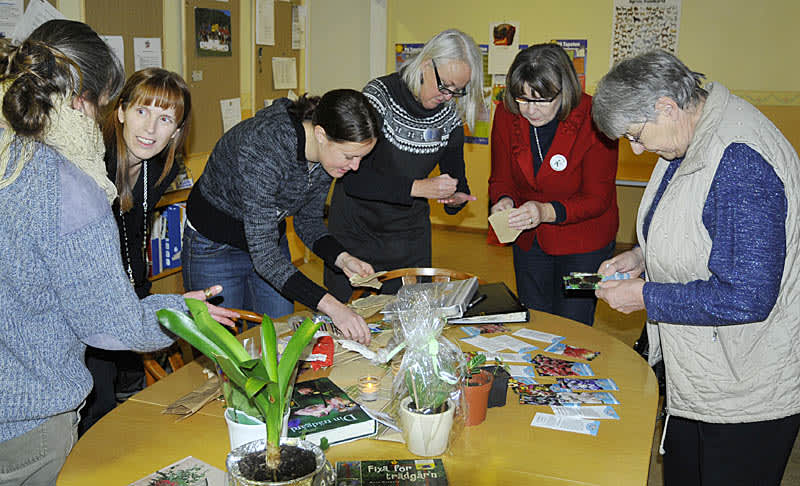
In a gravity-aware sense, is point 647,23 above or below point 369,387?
above

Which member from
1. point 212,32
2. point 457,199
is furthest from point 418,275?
point 212,32

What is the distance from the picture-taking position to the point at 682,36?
622 centimetres

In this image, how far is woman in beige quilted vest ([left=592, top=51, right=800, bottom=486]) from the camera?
155 cm

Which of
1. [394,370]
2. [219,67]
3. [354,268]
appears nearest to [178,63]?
[219,67]

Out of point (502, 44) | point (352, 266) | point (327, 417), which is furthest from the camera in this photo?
point (502, 44)

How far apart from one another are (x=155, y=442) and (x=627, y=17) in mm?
6034

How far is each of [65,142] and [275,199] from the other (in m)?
0.91

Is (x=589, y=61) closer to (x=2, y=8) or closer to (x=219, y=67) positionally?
(x=219, y=67)

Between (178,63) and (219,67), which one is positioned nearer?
(178,63)

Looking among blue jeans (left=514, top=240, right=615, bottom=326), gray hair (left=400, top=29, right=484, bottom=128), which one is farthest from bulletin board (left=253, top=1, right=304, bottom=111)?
blue jeans (left=514, top=240, right=615, bottom=326)

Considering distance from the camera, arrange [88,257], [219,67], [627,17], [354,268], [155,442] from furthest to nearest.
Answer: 1. [627,17]
2. [219,67]
3. [354,268]
4. [155,442]
5. [88,257]

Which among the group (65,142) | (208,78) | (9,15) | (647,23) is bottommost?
(65,142)

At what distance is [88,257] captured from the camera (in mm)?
1294

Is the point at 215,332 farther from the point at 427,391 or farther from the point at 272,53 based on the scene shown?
the point at 272,53
